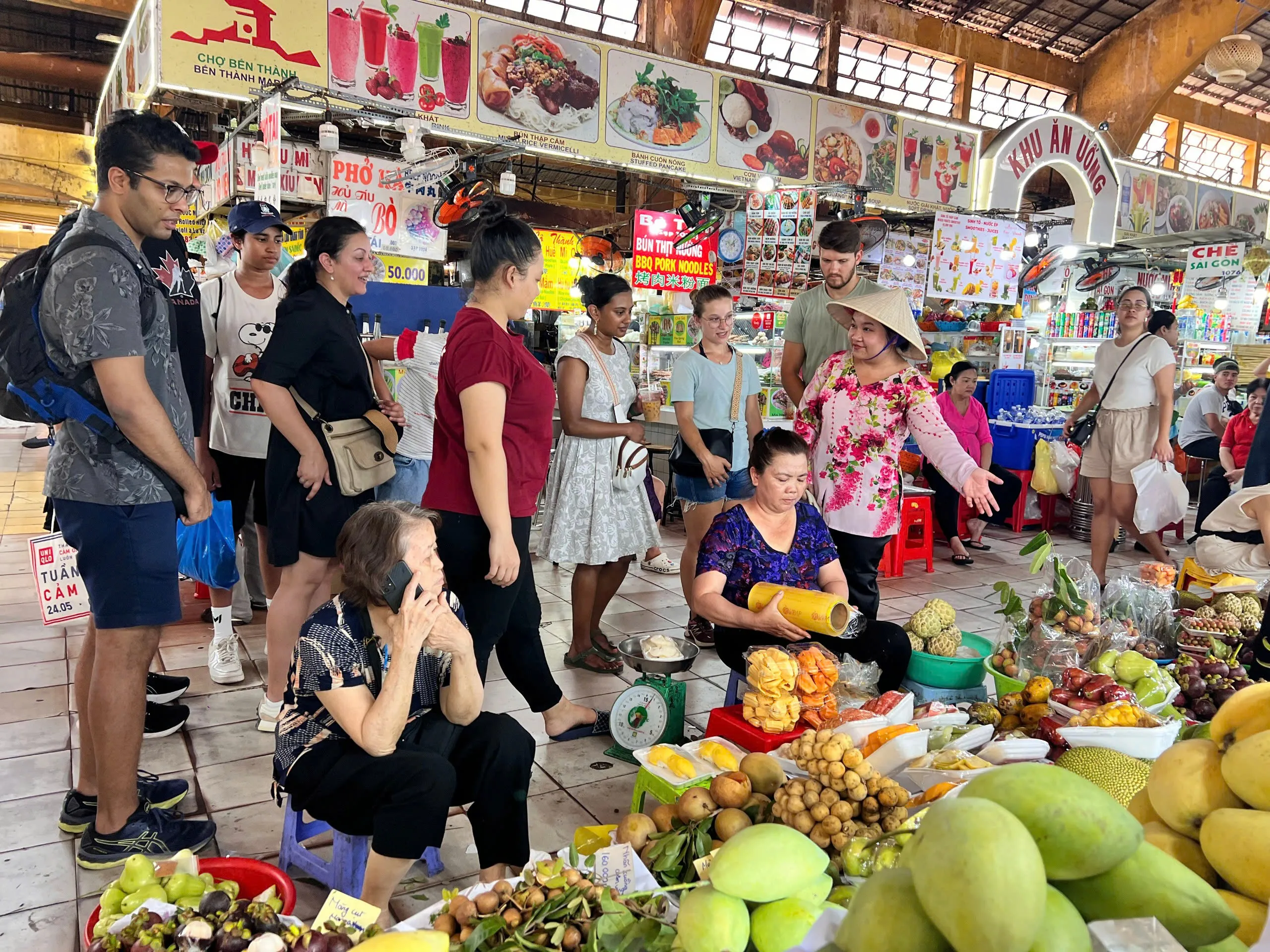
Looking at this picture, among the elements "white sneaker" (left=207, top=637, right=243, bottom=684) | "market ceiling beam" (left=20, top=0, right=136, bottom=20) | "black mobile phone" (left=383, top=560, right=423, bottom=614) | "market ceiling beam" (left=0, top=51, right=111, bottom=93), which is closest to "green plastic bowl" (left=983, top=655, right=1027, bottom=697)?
"black mobile phone" (left=383, top=560, right=423, bottom=614)

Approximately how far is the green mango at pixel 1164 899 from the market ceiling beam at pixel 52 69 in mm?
12765

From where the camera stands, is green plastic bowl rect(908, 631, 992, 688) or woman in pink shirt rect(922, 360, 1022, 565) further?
woman in pink shirt rect(922, 360, 1022, 565)

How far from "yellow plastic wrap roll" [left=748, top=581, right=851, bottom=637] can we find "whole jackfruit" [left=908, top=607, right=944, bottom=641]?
572mm

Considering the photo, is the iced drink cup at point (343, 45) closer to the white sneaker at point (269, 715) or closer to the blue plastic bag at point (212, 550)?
the blue plastic bag at point (212, 550)

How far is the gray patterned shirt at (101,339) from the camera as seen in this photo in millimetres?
2055

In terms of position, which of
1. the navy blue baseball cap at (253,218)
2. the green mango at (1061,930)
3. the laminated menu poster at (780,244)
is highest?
the laminated menu poster at (780,244)

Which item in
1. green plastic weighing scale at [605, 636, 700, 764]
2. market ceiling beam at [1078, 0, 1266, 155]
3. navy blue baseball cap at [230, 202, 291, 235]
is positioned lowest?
green plastic weighing scale at [605, 636, 700, 764]

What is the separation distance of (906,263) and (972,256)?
3.03 ft

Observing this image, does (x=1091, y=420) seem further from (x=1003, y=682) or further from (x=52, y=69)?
(x=52, y=69)

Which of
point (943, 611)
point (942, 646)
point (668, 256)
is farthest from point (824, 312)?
point (668, 256)

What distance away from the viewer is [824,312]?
163 inches

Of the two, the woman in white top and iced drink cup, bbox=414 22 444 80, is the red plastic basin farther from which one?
iced drink cup, bbox=414 22 444 80

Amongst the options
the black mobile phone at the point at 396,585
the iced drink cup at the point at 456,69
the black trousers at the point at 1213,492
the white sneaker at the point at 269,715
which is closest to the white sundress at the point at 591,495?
the white sneaker at the point at 269,715

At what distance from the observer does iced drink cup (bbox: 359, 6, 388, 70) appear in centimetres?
661
